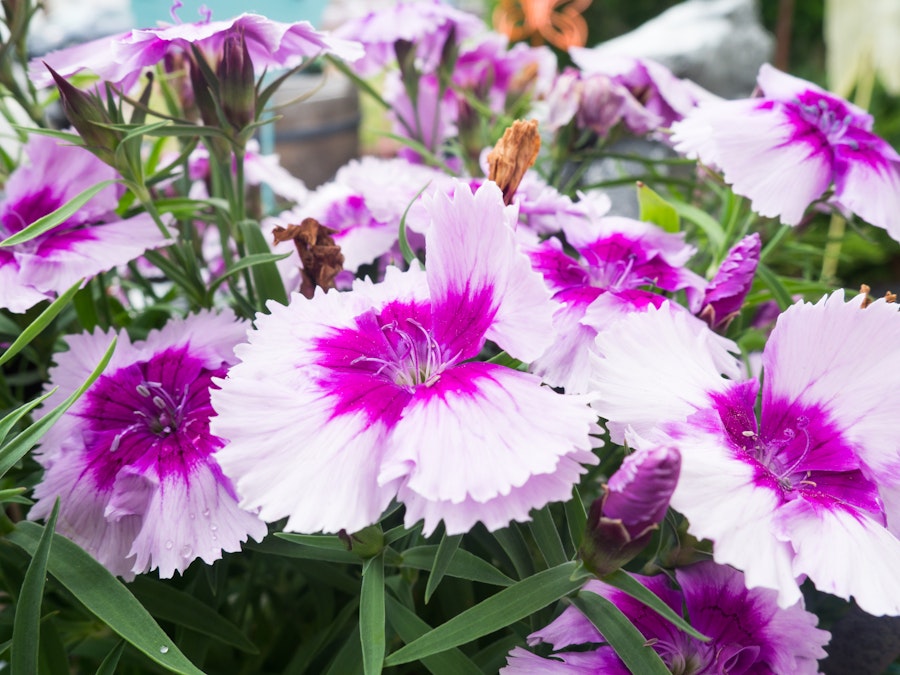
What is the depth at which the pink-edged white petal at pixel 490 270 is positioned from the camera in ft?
1.30

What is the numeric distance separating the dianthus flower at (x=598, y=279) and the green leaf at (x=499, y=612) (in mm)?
98

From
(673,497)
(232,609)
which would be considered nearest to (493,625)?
(673,497)

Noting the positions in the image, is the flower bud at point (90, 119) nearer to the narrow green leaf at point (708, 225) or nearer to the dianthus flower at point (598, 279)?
the dianthus flower at point (598, 279)

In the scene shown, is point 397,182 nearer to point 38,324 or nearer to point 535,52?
point 38,324

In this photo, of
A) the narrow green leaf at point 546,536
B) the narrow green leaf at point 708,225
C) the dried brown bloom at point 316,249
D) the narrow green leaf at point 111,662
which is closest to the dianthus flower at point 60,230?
the dried brown bloom at point 316,249

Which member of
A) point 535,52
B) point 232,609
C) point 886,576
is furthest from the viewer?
point 535,52

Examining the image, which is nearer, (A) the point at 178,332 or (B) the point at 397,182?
(A) the point at 178,332

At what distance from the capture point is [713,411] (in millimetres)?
428

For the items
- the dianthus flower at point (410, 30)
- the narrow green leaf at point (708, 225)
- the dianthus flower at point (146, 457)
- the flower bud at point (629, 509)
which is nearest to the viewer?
the flower bud at point (629, 509)

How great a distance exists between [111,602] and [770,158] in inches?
19.7

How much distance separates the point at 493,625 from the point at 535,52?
887mm

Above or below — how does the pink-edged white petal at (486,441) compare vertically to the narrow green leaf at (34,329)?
above

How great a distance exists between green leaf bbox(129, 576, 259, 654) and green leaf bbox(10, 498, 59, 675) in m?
0.08

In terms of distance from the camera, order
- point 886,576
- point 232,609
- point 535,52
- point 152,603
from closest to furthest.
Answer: point 886,576 → point 152,603 → point 232,609 → point 535,52
